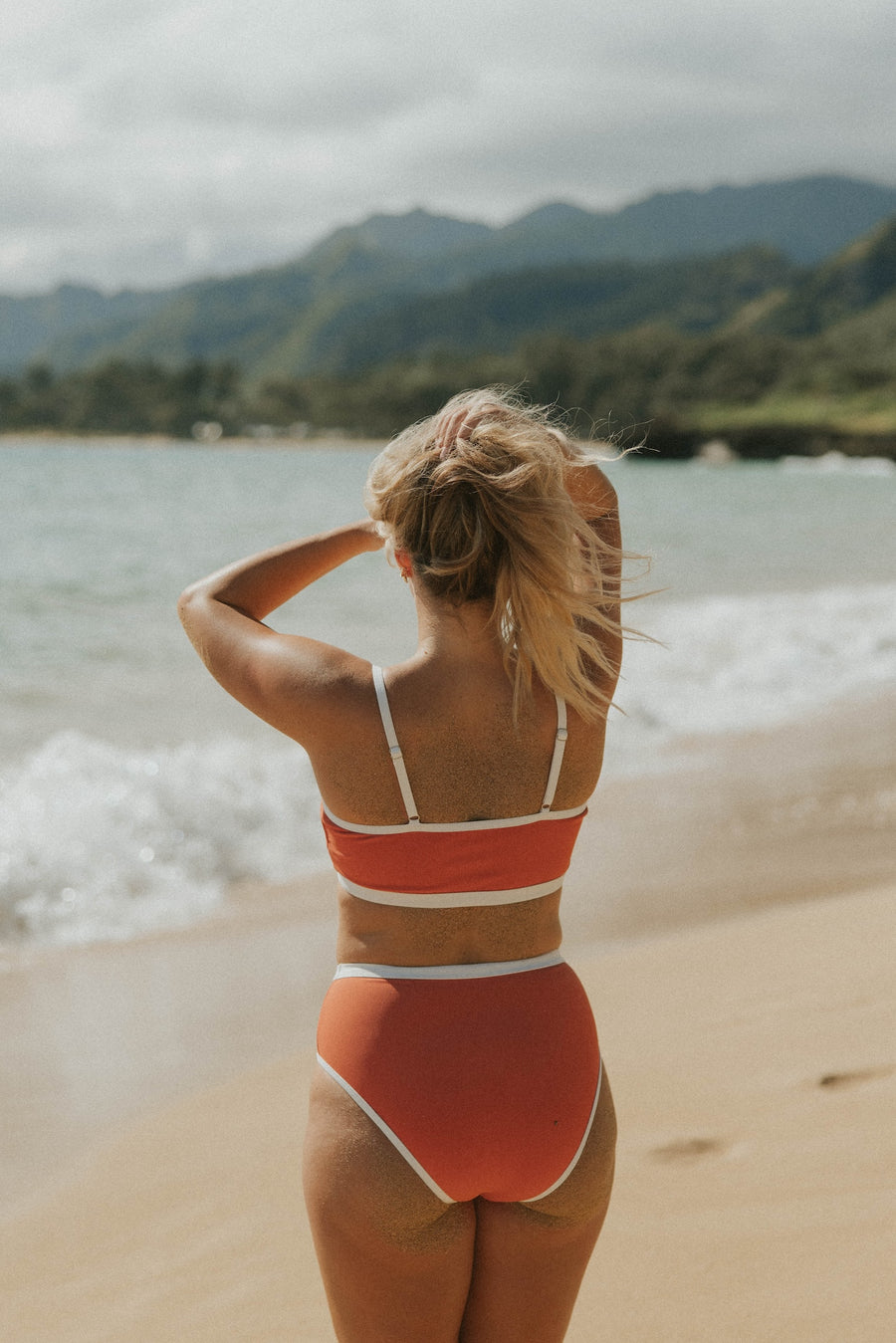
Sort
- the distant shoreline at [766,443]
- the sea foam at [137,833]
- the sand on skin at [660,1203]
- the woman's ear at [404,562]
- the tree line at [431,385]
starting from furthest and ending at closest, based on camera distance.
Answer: the tree line at [431,385], the distant shoreline at [766,443], the sea foam at [137,833], the sand on skin at [660,1203], the woman's ear at [404,562]

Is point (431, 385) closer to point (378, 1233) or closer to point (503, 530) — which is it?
point (503, 530)

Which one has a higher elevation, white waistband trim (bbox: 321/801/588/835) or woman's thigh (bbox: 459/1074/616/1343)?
white waistband trim (bbox: 321/801/588/835)

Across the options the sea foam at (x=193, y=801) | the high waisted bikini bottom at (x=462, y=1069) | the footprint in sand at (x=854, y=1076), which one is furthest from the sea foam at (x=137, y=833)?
the high waisted bikini bottom at (x=462, y=1069)

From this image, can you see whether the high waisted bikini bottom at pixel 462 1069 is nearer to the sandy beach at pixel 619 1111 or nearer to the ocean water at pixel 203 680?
the ocean water at pixel 203 680

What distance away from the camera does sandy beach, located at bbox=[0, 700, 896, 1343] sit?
2.47 meters

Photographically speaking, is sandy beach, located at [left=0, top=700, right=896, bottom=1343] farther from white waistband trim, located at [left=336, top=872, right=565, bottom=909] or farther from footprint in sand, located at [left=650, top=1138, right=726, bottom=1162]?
white waistband trim, located at [left=336, top=872, right=565, bottom=909]

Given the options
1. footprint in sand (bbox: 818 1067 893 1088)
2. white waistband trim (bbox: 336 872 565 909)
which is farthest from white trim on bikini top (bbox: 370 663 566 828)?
footprint in sand (bbox: 818 1067 893 1088)

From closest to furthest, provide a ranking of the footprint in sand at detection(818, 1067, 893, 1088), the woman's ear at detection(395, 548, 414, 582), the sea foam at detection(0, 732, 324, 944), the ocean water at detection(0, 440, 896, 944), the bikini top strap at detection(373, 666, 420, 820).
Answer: the bikini top strap at detection(373, 666, 420, 820), the woman's ear at detection(395, 548, 414, 582), the footprint in sand at detection(818, 1067, 893, 1088), the sea foam at detection(0, 732, 324, 944), the ocean water at detection(0, 440, 896, 944)

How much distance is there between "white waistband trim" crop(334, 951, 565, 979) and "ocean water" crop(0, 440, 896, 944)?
771 mm

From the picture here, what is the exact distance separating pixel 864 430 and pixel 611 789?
80.1 meters

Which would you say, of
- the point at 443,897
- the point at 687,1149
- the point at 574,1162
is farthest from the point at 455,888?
the point at 687,1149

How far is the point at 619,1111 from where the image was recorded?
318cm

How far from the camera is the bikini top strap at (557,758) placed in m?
1.53

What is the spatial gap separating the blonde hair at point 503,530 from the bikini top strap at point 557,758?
0.02m
